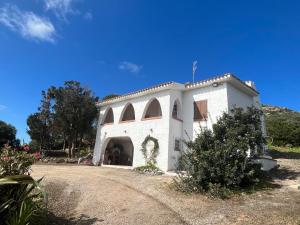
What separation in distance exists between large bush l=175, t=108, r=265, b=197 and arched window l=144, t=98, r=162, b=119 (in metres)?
9.55

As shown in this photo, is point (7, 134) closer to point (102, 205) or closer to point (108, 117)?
point (108, 117)

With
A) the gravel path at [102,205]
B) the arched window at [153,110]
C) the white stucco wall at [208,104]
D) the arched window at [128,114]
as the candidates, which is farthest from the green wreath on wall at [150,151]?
the gravel path at [102,205]

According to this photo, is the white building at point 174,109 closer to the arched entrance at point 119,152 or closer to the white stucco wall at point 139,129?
the white stucco wall at point 139,129

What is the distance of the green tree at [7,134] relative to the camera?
3650 centimetres

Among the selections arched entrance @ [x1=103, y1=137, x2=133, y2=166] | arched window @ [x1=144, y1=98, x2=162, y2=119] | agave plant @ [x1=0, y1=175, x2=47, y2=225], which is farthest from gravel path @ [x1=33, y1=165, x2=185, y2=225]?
arched entrance @ [x1=103, y1=137, x2=133, y2=166]

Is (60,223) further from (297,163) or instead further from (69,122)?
(69,122)

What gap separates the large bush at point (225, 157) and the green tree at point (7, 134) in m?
31.3

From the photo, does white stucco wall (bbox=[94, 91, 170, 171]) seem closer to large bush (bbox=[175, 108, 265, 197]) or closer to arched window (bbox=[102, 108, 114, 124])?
arched window (bbox=[102, 108, 114, 124])

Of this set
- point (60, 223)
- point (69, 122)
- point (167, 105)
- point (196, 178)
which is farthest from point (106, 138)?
point (60, 223)

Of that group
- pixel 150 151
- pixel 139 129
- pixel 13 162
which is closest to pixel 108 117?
pixel 139 129

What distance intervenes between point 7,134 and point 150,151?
26336mm

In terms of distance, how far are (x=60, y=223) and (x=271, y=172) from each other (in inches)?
484

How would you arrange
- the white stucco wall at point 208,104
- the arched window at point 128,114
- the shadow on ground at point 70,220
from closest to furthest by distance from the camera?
the shadow on ground at point 70,220
the white stucco wall at point 208,104
the arched window at point 128,114

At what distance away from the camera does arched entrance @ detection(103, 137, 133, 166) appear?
26672 mm
